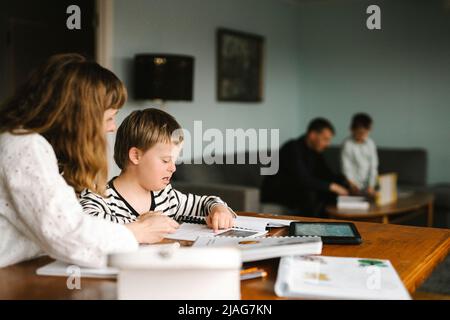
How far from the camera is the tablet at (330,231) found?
134cm

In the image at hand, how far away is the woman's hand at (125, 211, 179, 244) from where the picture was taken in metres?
1.23

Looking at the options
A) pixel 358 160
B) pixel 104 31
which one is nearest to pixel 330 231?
pixel 104 31

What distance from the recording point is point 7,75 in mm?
4031

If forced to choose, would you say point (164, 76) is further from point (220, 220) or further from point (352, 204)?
point (220, 220)

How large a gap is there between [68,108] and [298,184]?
3.28 m

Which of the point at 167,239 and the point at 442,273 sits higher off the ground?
the point at 167,239

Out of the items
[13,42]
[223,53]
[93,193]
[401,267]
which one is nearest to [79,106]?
[93,193]

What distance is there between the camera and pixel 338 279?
103 cm

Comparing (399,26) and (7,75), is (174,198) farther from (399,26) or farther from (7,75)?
(399,26)

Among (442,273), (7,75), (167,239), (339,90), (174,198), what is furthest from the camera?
(339,90)

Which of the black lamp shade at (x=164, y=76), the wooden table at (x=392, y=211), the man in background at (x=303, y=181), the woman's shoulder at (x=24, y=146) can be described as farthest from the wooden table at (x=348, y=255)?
the man in background at (x=303, y=181)

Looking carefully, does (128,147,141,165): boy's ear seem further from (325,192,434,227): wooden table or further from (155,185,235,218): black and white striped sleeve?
(325,192,434,227): wooden table

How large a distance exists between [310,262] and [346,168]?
3788 mm

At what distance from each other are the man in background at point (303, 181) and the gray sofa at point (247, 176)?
140 millimetres
